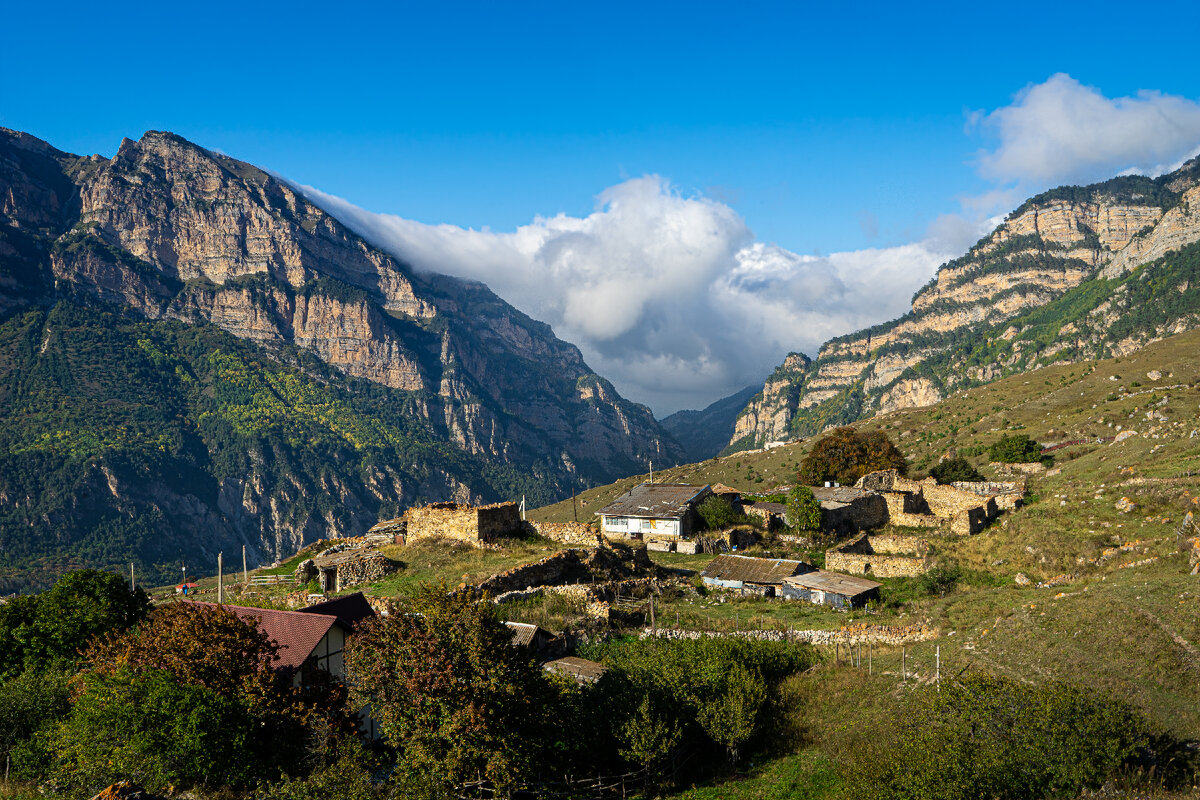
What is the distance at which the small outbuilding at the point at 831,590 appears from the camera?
33969 millimetres

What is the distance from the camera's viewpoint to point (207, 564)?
18050cm

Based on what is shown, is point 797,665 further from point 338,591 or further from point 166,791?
point 338,591

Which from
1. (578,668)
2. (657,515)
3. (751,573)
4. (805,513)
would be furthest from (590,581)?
(805,513)

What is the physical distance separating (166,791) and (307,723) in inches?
137

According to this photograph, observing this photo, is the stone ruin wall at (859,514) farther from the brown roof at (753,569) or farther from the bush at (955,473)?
the brown roof at (753,569)

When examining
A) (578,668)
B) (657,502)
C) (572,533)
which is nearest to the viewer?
(578,668)

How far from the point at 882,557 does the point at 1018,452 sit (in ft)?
91.3

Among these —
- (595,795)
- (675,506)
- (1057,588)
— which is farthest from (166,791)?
(675,506)

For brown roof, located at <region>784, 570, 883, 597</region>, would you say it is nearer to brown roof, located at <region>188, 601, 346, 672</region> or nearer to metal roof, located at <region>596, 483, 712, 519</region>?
metal roof, located at <region>596, 483, 712, 519</region>

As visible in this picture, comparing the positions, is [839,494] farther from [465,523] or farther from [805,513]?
[465,523]

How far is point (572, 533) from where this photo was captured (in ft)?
140

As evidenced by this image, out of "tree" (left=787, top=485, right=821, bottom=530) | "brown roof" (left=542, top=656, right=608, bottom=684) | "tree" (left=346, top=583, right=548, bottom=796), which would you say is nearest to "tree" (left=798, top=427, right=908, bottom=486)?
"tree" (left=787, top=485, right=821, bottom=530)

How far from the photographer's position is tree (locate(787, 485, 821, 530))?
159ft

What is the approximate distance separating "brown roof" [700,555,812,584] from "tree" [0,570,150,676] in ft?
87.6
